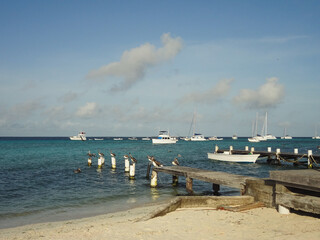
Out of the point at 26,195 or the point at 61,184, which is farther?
the point at 61,184

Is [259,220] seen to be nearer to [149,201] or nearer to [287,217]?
[287,217]

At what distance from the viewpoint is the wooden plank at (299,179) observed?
32.2 ft

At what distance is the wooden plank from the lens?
32.2ft

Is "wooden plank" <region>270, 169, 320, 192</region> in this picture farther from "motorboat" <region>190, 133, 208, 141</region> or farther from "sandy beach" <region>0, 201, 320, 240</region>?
"motorboat" <region>190, 133, 208, 141</region>

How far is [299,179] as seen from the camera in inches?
405

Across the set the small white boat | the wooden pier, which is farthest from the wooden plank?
the small white boat

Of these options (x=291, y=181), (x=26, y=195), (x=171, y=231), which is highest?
(x=291, y=181)

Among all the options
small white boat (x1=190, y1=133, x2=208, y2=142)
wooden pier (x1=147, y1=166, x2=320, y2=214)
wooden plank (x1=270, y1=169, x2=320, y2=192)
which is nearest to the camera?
wooden plank (x1=270, y1=169, x2=320, y2=192)

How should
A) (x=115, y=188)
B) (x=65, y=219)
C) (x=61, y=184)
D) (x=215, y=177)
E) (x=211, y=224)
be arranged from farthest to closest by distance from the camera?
1. (x=61, y=184)
2. (x=115, y=188)
3. (x=215, y=177)
4. (x=65, y=219)
5. (x=211, y=224)

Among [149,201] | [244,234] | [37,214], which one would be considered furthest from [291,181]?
[37,214]

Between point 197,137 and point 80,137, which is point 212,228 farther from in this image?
point 80,137

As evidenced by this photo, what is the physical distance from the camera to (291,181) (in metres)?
10.6

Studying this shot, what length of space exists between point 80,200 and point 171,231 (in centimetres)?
1164

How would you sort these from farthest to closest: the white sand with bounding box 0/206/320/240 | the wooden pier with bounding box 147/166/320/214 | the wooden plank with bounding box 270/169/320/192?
the wooden pier with bounding box 147/166/320/214, the wooden plank with bounding box 270/169/320/192, the white sand with bounding box 0/206/320/240
